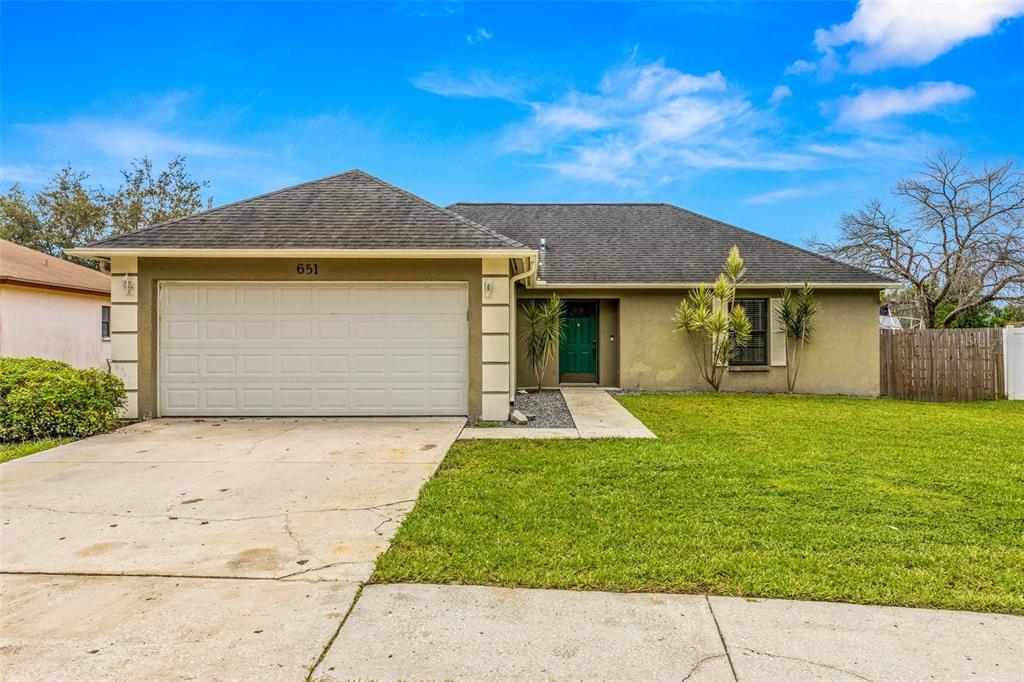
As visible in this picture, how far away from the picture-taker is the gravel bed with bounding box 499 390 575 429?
7.98 metres

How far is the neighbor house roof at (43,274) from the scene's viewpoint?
12898mm

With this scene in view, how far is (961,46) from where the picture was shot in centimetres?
1483

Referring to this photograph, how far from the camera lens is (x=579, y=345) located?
13.0 m

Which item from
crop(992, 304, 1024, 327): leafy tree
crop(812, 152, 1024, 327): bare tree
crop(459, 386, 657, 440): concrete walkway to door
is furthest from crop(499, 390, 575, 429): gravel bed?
crop(992, 304, 1024, 327): leafy tree

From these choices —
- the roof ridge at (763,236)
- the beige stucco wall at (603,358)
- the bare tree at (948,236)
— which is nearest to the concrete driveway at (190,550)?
the beige stucco wall at (603,358)

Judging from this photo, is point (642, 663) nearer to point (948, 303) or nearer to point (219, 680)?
point (219, 680)

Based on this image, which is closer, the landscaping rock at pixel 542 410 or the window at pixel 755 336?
the landscaping rock at pixel 542 410

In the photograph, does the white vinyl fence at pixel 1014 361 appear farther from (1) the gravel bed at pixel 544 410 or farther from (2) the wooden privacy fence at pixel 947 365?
(1) the gravel bed at pixel 544 410

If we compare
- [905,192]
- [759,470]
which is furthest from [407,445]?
[905,192]

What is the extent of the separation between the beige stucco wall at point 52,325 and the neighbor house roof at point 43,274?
250 mm

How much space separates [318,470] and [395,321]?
3343mm

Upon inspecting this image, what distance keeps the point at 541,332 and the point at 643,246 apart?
3.71 metres

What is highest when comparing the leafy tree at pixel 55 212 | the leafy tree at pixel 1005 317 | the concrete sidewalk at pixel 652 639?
the leafy tree at pixel 55 212

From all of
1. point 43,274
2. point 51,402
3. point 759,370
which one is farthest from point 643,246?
point 43,274
